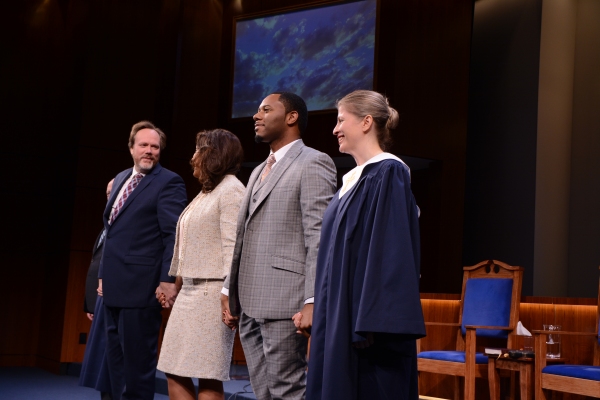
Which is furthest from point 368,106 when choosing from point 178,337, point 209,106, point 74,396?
point 209,106

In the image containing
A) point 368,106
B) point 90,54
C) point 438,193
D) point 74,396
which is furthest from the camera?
point 438,193

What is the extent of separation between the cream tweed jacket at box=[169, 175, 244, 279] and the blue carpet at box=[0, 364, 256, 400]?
1.98 m

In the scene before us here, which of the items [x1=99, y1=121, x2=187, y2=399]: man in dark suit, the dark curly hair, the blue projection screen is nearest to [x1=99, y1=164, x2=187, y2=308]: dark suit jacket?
[x1=99, y1=121, x2=187, y2=399]: man in dark suit

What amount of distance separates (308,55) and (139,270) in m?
4.12

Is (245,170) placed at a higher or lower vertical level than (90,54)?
lower

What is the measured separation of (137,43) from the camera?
258 inches

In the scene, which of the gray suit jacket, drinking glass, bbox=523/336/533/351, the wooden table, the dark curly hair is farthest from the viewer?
drinking glass, bbox=523/336/533/351

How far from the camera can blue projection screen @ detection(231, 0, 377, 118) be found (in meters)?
6.54

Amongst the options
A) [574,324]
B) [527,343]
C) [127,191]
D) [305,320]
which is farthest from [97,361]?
[574,324]

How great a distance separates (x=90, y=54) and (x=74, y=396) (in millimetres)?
2884

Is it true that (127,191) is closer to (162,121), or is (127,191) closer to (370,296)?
(370,296)

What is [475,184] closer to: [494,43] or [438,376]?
[494,43]

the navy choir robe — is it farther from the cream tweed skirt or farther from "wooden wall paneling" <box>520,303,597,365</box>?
"wooden wall paneling" <box>520,303,597,365</box>

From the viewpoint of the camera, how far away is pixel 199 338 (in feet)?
8.90
